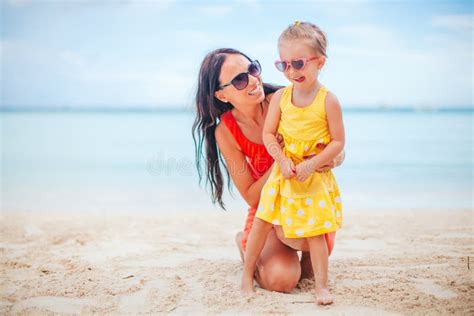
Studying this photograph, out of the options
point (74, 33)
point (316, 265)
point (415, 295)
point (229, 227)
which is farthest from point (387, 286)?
point (74, 33)

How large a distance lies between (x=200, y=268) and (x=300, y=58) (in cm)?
171

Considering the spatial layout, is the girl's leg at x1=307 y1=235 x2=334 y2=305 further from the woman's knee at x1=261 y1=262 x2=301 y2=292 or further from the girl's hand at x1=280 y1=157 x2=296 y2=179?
the girl's hand at x1=280 y1=157 x2=296 y2=179

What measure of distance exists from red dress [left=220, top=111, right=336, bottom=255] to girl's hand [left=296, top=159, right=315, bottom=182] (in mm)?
676

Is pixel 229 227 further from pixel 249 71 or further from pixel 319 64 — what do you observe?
pixel 319 64

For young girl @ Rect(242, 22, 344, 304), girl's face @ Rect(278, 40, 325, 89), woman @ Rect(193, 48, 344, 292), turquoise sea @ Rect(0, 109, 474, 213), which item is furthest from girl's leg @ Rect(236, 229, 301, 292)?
turquoise sea @ Rect(0, 109, 474, 213)

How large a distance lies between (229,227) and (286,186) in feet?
7.68

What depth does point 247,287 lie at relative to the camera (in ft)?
9.64

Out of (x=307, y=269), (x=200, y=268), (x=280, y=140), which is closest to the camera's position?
(x=280, y=140)

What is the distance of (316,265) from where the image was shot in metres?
2.76

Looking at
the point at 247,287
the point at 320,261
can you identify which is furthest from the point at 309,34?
the point at 247,287

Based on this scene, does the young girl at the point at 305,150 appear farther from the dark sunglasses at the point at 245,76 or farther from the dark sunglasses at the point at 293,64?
the dark sunglasses at the point at 245,76

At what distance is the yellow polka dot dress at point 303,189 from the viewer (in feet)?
8.86

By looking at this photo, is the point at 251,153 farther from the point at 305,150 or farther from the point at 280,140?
the point at 305,150

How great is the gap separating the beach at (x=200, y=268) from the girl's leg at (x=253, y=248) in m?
0.09
